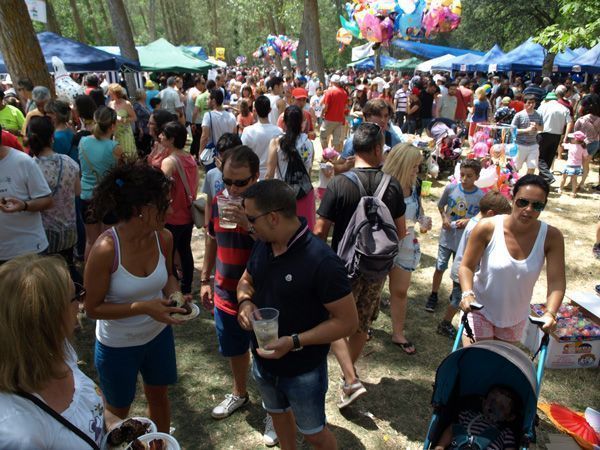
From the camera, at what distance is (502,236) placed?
2777 mm

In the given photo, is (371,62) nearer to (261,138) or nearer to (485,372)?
(261,138)

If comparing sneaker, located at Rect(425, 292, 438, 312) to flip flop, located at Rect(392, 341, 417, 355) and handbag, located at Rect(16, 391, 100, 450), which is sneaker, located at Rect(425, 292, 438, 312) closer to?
flip flop, located at Rect(392, 341, 417, 355)

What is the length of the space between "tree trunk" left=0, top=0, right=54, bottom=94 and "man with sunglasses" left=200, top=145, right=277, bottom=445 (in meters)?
4.31

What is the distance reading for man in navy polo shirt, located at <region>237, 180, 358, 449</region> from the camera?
1.94 meters

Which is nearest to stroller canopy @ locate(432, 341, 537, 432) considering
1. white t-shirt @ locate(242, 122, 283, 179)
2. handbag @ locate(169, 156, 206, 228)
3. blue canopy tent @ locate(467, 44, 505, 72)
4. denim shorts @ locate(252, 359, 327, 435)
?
denim shorts @ locate(252, 359, 327, 435)

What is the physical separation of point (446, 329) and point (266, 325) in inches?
113

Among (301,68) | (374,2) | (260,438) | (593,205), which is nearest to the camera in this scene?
(260,438)

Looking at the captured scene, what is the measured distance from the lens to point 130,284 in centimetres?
218

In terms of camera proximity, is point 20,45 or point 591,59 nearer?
point 20,45

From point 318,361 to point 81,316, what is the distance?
3406 mm

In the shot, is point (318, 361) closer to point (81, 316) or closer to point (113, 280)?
point (113, 280)

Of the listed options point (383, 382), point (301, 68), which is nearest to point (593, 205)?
point (383, 382)

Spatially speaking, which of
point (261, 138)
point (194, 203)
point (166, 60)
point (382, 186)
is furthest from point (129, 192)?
point (166, 60)

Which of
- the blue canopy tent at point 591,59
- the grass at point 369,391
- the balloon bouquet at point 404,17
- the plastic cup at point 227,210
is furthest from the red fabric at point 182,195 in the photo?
the blue canopy tent at point 591,59
